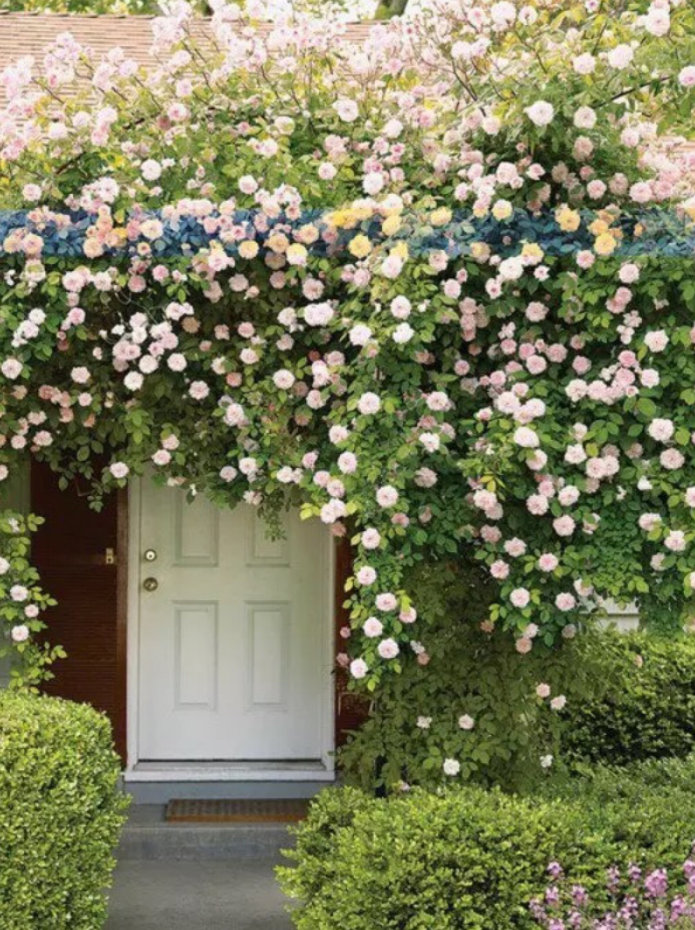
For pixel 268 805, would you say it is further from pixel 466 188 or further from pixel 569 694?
pixel 466 188

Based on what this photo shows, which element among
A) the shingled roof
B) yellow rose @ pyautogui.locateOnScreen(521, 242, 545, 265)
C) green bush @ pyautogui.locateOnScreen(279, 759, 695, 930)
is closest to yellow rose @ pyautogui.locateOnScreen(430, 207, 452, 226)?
yellow rose @ pyautogui.locateOnScreen(521, 242, 545, 265)

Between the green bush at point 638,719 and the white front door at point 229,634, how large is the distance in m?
1.32

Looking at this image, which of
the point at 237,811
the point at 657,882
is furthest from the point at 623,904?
the point at 237,811

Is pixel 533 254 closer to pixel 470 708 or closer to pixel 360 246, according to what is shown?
pixel 360 246

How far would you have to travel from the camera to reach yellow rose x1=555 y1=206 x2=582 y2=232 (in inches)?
157

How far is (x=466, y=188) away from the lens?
4102 millimetres

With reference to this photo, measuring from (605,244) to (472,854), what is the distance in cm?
191

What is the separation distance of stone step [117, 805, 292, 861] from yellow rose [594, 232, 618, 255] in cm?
324

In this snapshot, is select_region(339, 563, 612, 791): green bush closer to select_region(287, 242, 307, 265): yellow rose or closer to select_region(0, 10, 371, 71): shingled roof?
select_region(287, 242, 307, 265): yellow rose

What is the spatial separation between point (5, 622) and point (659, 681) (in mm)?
3215

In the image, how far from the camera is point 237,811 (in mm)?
6141

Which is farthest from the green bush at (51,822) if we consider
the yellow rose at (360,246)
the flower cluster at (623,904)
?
the yellow rose at (360,246)

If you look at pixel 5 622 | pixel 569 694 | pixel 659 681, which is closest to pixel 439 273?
pixel 569 694

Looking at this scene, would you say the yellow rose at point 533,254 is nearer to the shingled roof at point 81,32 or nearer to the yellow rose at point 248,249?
the yellow rose at point 248,249
